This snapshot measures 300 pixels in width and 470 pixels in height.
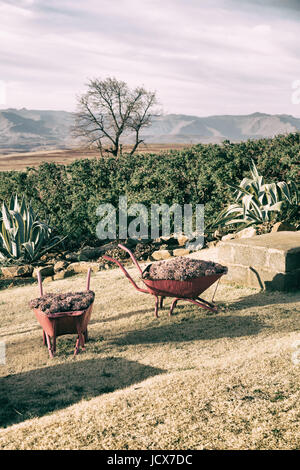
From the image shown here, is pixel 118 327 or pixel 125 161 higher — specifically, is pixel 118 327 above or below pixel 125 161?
below

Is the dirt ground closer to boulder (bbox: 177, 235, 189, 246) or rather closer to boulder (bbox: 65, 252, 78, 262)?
boulder (bbox: 65, 252, 78, 262)

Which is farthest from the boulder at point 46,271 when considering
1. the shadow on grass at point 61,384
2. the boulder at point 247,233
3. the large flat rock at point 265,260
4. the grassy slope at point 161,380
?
the shadow on grass at point 61,384

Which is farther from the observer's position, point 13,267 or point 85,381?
point 13,267

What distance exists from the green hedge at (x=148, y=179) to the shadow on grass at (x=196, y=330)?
4246 mm

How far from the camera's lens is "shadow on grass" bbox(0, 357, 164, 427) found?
403 cm

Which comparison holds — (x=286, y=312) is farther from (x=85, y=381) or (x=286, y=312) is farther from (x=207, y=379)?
(x=85, y=381)

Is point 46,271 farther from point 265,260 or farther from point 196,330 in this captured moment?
point 196,330

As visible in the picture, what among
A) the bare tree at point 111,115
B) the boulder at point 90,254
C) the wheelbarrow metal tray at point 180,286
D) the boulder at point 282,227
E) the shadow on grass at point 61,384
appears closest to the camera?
the shadow on grass at point 61,384

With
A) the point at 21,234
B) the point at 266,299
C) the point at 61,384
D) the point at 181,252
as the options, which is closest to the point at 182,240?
the point at 181,252

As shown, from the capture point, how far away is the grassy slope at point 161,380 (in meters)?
3.27

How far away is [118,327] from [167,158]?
5.55 meters

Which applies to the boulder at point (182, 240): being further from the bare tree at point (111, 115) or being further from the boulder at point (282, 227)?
the bare tree at point (111, 115)
